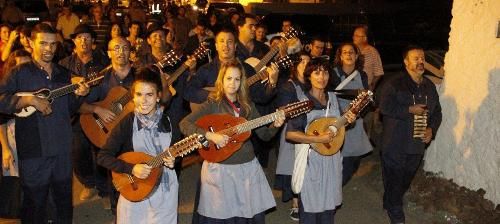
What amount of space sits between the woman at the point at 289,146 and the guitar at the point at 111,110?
1441 millimetres

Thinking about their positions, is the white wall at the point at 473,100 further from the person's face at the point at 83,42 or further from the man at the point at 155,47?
the person's face at the point at 83,42

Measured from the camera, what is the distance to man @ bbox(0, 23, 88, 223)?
17.0 ft

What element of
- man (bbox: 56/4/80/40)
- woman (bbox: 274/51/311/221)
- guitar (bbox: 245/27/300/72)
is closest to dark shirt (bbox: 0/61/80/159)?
woman (bbox: 274/51/311/221)

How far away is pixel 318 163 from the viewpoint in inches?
219

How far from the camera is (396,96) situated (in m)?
6.25

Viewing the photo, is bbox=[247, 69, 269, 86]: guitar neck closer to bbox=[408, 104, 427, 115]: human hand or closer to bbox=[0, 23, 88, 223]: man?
bbox=[408, 104, 427, 115]: human hand

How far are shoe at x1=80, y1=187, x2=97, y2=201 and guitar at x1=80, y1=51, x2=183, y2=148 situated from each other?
42.5 inches

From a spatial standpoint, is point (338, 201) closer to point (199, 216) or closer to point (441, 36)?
point (199, 216)

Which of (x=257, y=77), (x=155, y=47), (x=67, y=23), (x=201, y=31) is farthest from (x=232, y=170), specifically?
(x=67, y=23)

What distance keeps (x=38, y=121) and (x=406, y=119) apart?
377 centimetres

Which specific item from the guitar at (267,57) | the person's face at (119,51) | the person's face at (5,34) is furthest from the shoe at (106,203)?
the person's face at (5,34)

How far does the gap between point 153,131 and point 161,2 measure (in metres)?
25.6

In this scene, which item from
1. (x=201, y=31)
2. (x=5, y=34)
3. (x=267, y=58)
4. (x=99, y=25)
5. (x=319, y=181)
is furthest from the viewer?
(x=99, y=25)

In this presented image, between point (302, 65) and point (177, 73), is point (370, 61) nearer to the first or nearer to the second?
point (302, 65)
